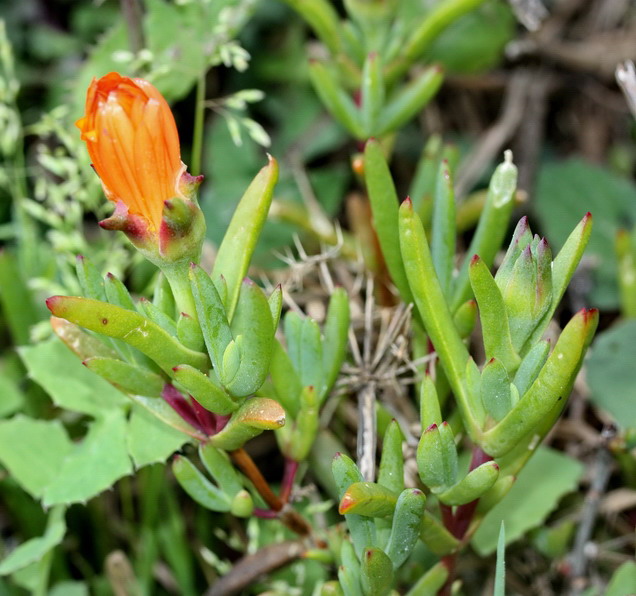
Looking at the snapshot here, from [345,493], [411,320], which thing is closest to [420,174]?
[411,320]

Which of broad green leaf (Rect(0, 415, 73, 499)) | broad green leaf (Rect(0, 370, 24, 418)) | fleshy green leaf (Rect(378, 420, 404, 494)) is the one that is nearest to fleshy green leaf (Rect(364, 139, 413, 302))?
fleshy green leaf (Rect(378, 420, 404, 494))

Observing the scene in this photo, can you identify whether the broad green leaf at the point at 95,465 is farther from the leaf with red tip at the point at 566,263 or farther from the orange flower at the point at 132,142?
the leaf with red tip at the point at 566,263

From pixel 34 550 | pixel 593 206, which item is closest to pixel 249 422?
pixel 34 550

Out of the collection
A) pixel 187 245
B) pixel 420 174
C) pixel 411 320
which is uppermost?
pixel 187 245

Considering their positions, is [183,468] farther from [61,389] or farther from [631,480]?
[631,480]

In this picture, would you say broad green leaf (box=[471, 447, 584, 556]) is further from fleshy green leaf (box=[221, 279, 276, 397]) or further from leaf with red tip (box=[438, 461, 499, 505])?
fleshy green leaf (box=[221, 279, 276, 397])

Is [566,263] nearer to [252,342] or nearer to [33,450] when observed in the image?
[252,342]
